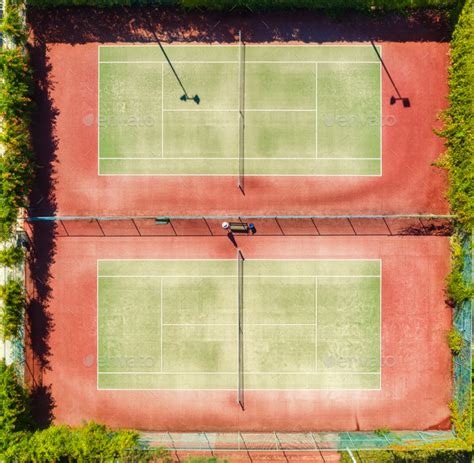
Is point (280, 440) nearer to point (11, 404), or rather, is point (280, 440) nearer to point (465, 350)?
point (465, 350)

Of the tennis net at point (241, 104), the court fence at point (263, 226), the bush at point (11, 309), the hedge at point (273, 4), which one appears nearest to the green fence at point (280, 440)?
the bush at point (11, 309)

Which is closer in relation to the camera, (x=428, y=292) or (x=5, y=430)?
(x=5, y=430)

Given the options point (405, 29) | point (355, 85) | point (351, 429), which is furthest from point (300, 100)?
point (351, 429)

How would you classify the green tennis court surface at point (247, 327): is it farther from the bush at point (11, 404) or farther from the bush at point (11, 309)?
the bush at point (11, 309)

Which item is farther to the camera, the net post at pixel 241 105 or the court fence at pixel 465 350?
the net post at pixel 241 105

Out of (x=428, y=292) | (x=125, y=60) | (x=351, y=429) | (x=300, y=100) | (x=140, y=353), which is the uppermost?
(x=125, y=60)

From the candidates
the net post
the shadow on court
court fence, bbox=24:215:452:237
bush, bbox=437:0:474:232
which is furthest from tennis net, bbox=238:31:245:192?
bush, bbox=437:0:474:232

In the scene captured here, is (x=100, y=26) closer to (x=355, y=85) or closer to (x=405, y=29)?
(x=355, y=85)
